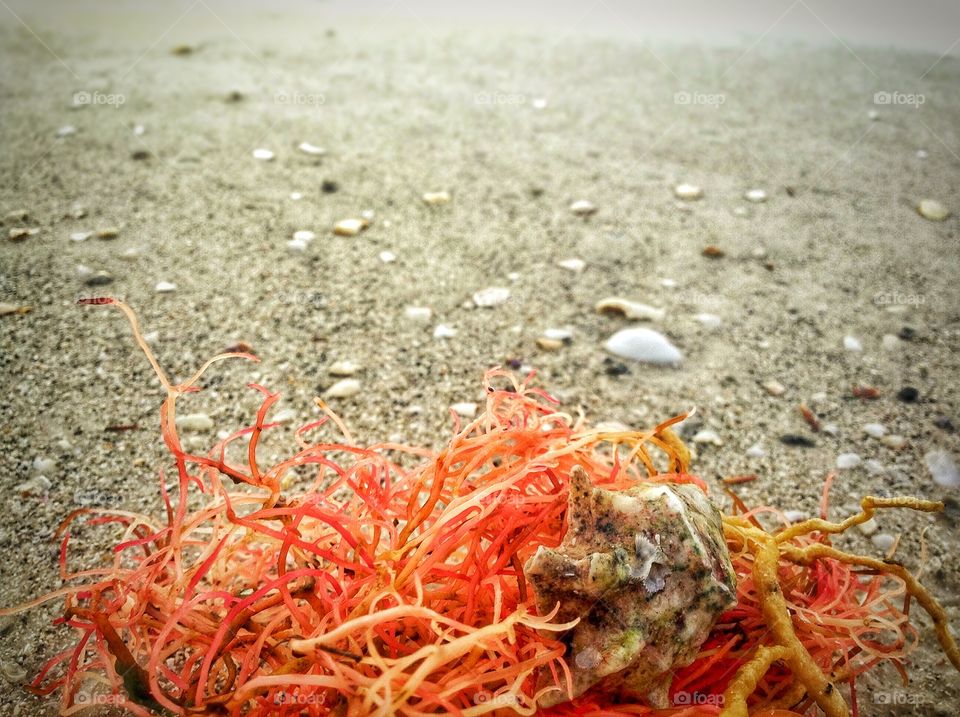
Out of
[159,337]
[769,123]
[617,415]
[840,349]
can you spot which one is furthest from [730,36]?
[159,337]

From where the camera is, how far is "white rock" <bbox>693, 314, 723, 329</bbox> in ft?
9.59

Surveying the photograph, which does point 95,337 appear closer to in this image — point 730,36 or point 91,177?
point 91,177

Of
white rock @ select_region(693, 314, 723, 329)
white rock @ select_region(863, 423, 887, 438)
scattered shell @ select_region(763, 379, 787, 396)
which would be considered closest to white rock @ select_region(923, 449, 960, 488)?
white rock @ select_region(863, 423, 887, 438)

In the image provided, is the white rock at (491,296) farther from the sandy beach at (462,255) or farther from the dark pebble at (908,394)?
the dark pebble at (908,394)

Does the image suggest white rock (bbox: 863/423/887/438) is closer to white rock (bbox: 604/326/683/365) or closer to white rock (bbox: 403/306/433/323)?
white rock (bbox: 604/326/683/365)

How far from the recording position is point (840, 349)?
2.84 metres

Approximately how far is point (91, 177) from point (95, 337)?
1.36 meters

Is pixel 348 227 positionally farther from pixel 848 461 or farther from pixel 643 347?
pixel 848 461

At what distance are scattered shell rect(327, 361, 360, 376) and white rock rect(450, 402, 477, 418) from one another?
1.39 feet

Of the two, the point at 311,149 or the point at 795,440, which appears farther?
the point at 311,149

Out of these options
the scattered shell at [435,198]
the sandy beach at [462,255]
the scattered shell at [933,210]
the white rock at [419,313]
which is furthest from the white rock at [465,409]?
the scattered shell at [933,210]

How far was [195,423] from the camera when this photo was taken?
240 centimetres

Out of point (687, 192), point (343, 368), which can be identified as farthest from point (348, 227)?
point (687, 192)

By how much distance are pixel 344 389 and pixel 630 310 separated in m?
1.24
